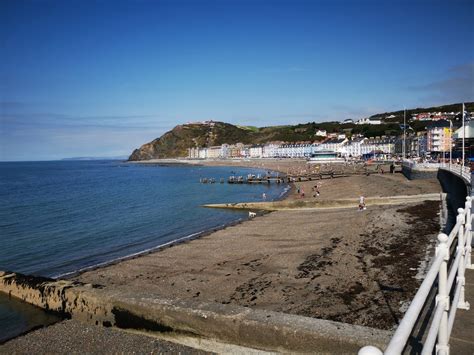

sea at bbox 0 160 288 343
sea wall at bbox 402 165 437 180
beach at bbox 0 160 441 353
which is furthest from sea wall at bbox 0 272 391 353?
sea wall at bbox 402 165 437 180

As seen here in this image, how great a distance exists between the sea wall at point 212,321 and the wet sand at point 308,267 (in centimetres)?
90

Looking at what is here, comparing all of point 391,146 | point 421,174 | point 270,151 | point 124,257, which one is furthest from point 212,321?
point 270,151

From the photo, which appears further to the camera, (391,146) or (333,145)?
(333,145)

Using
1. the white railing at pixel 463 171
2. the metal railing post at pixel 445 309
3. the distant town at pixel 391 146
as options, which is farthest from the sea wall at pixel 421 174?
the metal railing post at pixel 445 309

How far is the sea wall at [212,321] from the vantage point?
5.18 metres

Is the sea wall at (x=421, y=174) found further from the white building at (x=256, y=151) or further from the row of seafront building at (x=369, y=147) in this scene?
the white building at (x=256, y=151)

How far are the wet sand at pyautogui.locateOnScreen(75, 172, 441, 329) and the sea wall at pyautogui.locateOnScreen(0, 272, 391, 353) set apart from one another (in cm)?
90

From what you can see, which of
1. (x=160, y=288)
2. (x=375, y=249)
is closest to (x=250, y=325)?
(x=160, y=288)

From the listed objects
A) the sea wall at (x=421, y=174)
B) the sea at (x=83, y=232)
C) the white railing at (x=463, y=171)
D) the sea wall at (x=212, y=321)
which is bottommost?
the sea at (x=83, y=232)

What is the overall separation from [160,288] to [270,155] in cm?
15940

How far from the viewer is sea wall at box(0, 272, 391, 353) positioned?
5.18m

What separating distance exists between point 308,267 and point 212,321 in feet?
24.3

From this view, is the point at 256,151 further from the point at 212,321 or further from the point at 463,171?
the point at 212,321

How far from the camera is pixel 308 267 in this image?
13.1 metres
